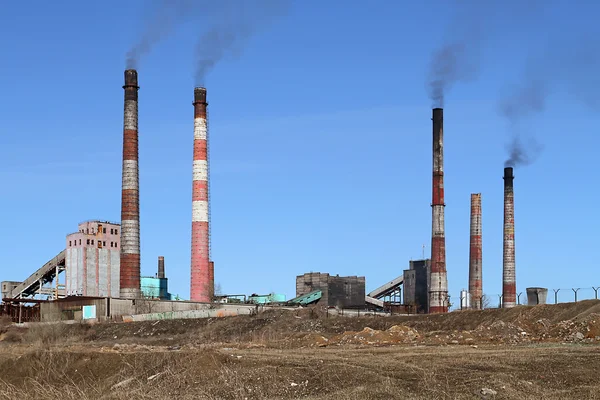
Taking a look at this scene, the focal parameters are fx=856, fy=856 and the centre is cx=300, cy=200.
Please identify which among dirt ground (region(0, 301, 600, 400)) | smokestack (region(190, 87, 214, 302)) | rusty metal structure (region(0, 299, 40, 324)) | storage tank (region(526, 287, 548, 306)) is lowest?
rusty metal structure (region(0, 299, 40, 324))

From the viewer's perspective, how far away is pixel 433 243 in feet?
182

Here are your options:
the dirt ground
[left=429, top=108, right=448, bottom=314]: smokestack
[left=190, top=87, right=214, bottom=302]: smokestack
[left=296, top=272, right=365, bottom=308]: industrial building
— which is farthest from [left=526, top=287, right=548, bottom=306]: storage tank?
the dirt ground

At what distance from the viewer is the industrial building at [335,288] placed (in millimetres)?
73625

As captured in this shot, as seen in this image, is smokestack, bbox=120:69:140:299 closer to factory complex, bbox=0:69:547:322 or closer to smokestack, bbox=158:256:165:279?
factory complex, bbox=0:69:547:322

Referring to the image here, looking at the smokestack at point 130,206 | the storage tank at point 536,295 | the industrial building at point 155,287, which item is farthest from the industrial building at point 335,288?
the smokestack at point 130,206

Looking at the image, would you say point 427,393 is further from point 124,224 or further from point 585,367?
point 124,224

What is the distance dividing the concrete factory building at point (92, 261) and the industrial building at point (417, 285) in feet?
83.0

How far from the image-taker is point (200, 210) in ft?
188

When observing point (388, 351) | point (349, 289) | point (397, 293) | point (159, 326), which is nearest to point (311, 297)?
point (349, 289)

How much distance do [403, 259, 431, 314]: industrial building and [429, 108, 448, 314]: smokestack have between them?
16.6 m

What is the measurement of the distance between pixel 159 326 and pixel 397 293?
37.7 meters

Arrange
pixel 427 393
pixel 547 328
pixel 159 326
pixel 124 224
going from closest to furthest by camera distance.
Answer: pixel 427 393 < pixel 547 328 < pixel 159 326 < pixel 124 224

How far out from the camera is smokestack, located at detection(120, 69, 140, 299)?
5456 cm

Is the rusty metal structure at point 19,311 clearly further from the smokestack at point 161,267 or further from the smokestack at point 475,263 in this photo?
the smokestack at point 475,263
